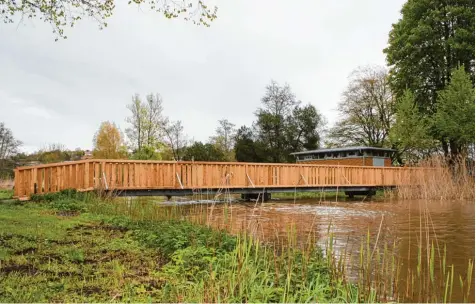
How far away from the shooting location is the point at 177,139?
Result: 130 feet

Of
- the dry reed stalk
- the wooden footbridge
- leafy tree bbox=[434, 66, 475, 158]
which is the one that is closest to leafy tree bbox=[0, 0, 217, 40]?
the wooden footbridge

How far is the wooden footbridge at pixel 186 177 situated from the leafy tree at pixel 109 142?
1875cm

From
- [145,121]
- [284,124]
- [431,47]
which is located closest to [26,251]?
[431,47]

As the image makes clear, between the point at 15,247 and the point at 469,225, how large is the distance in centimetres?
879

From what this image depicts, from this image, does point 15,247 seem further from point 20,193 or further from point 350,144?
point 350,144

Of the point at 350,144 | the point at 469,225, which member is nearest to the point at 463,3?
the point at 350,144

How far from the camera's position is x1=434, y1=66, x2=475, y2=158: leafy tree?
73.4ft

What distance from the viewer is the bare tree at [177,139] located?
3900cm

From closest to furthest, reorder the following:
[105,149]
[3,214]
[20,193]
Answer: [3,214]
[20,193]
[105,149]

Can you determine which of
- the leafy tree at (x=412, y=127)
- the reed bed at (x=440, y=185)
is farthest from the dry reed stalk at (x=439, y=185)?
the leafy tree at (x=412, y=127)

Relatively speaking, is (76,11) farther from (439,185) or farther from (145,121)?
(145,121)

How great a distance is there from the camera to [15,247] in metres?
4.81

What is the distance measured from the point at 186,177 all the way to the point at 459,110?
51.5 feet

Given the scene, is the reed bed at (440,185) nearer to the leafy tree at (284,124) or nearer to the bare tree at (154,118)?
the bare tree at (154,118)
